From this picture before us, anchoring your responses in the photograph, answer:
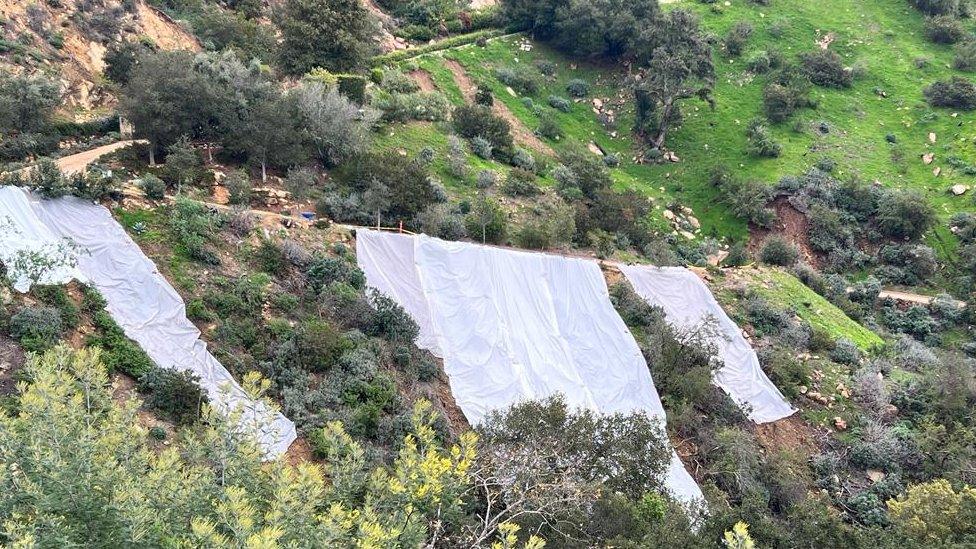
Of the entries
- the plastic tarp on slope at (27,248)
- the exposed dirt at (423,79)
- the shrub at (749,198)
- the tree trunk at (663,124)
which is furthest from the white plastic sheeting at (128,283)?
the tree trunk at (663,124)

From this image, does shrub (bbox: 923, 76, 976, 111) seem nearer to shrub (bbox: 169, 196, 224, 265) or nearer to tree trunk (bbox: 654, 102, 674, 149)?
tree trunk (bbox: 654, 102, 674, 149)

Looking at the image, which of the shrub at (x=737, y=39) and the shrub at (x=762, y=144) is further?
the shrub at (x=737, y=39)

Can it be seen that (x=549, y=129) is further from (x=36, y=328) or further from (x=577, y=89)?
(x=36, y=328)

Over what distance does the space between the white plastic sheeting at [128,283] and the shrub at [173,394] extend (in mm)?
430

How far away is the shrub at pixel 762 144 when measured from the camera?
40.8 metres

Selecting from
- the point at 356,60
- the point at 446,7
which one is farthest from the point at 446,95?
the point at 446,7

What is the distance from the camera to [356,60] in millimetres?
35250

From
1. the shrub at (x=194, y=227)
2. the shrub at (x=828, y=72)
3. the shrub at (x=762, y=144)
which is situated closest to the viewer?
the shrub at (x=194, y=227)

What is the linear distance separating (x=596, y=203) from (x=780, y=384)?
1220 centimetres

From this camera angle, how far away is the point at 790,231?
36.9 m

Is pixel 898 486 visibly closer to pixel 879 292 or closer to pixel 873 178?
pixel 879 292

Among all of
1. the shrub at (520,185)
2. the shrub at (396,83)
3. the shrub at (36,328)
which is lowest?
the shrub at (520,185)

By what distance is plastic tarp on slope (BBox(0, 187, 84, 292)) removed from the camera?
15867 millimetres

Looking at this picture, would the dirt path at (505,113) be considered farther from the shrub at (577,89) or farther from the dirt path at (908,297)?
the dirt path at (908,297)
